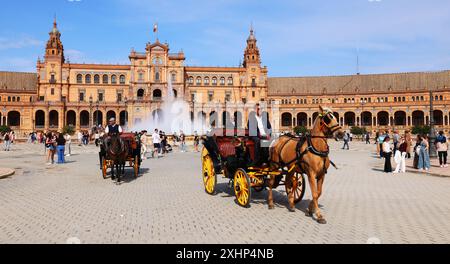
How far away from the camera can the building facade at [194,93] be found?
80500 millimetres

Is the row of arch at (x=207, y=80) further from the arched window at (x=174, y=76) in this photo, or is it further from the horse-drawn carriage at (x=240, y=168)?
the horse-drawn carriage at (x=240, y=168)

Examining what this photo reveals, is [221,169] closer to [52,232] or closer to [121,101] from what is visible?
[52,232]

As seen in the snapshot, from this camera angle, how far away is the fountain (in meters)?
65.6

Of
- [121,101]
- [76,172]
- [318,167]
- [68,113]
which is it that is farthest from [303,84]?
[318,167]

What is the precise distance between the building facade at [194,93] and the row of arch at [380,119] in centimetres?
23

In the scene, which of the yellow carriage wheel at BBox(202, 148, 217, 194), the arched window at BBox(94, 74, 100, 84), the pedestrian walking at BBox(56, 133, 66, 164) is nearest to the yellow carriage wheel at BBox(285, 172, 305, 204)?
the yellow carriage wheel at BBox(202, 148, 217, 194)

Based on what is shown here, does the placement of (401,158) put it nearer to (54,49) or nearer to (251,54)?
(251,54)

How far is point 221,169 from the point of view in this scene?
10148 mm

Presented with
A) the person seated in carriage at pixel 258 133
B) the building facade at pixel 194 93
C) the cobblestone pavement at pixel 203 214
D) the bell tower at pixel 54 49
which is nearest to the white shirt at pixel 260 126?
the person seated in carriage at pixel 258 133

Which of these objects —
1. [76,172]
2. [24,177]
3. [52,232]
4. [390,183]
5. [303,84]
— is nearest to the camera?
[52,232]

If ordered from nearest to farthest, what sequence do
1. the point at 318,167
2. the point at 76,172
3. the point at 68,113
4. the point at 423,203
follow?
the point at 318,167 < the point at 423,203 < the point at 76,172 < the point at 68,113

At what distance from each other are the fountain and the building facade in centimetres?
99
